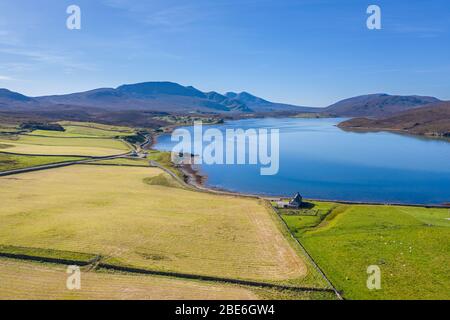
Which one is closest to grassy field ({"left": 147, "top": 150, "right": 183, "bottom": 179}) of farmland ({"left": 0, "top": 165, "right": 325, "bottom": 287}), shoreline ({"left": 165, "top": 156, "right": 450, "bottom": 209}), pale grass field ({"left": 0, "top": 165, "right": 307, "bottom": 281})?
shoreline ({"left": 165, "top": 156, "right": 450, "bottom": 209})

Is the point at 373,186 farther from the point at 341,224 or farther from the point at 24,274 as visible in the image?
the point at 24,274

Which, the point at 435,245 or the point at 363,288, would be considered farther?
the point at 435,245

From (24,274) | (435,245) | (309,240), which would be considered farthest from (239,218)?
(24,274)

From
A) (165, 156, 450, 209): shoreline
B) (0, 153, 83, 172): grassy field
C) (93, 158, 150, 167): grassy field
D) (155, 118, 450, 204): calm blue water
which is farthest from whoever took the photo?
(93, 158, 150, 167): grassy field

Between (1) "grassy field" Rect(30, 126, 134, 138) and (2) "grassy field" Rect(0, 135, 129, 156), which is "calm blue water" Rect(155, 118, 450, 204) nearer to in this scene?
(2) "grassy field" Rect(0, 135, 129, 156)

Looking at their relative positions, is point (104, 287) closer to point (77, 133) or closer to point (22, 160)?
point (22, 160)
